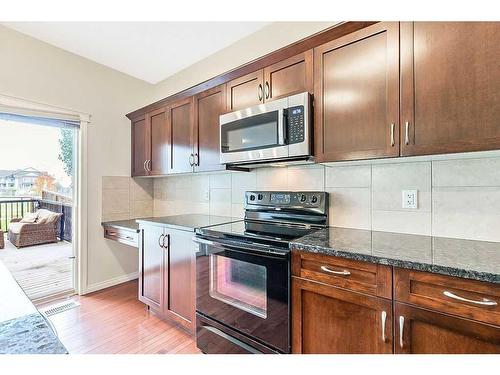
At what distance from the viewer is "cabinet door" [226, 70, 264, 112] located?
188 cm

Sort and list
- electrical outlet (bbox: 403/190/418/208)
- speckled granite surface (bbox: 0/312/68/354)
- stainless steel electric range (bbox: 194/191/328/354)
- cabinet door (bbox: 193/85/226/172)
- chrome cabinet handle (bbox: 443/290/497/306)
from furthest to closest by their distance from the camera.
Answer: cabinet door (bbox: 193/85/226/172) < electrical outlet (bbox: 403/190/418/208) < stainless steel electric range (bbox: 194/191/328/354) < chrome cabinet handle (bbox: 443/290/497/306) < speckled granite surface (bbox: 0/312/68/354)

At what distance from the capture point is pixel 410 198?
1564 mm

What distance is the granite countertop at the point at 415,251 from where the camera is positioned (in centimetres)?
95

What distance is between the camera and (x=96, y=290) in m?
2.89

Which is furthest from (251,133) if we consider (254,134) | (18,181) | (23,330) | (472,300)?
(18,181)

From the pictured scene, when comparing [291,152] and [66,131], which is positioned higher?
[66,131]

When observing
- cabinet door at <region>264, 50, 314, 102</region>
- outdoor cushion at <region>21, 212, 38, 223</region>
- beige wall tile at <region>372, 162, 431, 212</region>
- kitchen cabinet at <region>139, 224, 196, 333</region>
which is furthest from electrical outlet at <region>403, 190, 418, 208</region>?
outdoor cushion at <region>21, 212, 38, 223</region>

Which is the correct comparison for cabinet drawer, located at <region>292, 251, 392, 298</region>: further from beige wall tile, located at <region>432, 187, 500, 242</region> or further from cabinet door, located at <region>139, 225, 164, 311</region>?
cabinet door, located at <region>139, 225, 164, 311</region>

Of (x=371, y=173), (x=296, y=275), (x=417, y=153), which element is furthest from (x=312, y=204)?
(x=417, y=153)

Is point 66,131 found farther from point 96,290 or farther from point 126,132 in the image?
point 96,290

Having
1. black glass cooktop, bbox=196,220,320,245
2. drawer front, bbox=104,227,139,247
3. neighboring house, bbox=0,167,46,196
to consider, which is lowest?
drawer front, bbox=104,227,139,247

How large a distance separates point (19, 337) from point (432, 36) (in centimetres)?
183

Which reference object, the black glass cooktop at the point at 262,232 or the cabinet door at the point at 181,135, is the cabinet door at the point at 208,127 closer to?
the cabinet door at the point at 181,135

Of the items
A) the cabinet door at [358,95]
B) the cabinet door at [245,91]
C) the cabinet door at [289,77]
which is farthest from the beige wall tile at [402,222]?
the cabinet door at [245,91]
